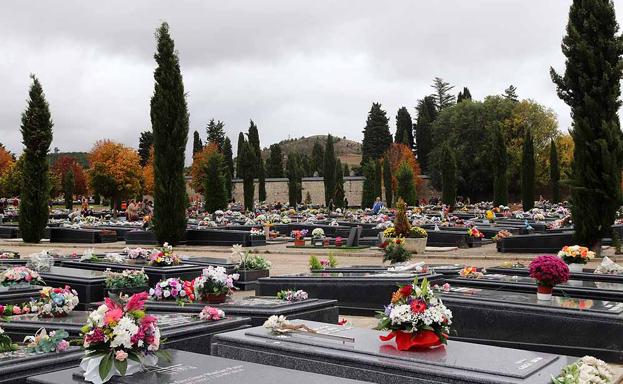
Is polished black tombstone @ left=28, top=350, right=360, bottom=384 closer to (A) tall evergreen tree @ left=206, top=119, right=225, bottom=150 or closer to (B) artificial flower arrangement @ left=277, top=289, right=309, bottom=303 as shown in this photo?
(B) artificial flower arrangement @ left=277, top=289, right=309, bottom=303

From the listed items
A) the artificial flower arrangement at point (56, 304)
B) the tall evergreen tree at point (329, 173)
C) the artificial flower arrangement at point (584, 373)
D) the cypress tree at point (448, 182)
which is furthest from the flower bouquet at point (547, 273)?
the tall evergreen tree at point (329, 173)

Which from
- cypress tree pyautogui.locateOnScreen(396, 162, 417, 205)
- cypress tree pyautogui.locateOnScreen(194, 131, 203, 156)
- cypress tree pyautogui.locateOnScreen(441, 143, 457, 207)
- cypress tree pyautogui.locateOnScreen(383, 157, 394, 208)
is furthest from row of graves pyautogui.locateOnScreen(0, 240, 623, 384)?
cypress tree pyautogui.locateOnScreen(194, 131, 203, 156)

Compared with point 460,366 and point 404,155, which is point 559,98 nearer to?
point 460,366

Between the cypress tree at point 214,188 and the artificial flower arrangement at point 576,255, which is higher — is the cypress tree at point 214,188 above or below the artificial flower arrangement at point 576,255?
above

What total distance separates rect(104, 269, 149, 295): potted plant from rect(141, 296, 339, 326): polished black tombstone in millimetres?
2315

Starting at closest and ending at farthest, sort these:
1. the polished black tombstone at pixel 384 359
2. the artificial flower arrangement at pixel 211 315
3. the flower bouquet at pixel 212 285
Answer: the polished black tombstone at pixel 384 359 → the artificial flower arrangement at pixel 211 315 → the flower bouquet at pixel 212 285

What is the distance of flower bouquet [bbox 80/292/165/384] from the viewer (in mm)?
4973

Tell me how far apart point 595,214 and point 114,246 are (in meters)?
17.7

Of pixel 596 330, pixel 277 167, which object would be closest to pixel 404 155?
pixel 277 167

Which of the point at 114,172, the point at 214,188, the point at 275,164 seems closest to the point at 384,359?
the point at 214,188

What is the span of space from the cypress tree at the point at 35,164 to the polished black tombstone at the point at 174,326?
21.7 meters

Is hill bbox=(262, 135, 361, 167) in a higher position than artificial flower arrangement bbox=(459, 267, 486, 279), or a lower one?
higher

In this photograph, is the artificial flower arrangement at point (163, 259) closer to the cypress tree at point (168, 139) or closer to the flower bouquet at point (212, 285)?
the flower bouquet at point (212, 285)

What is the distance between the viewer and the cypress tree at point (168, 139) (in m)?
25.5
